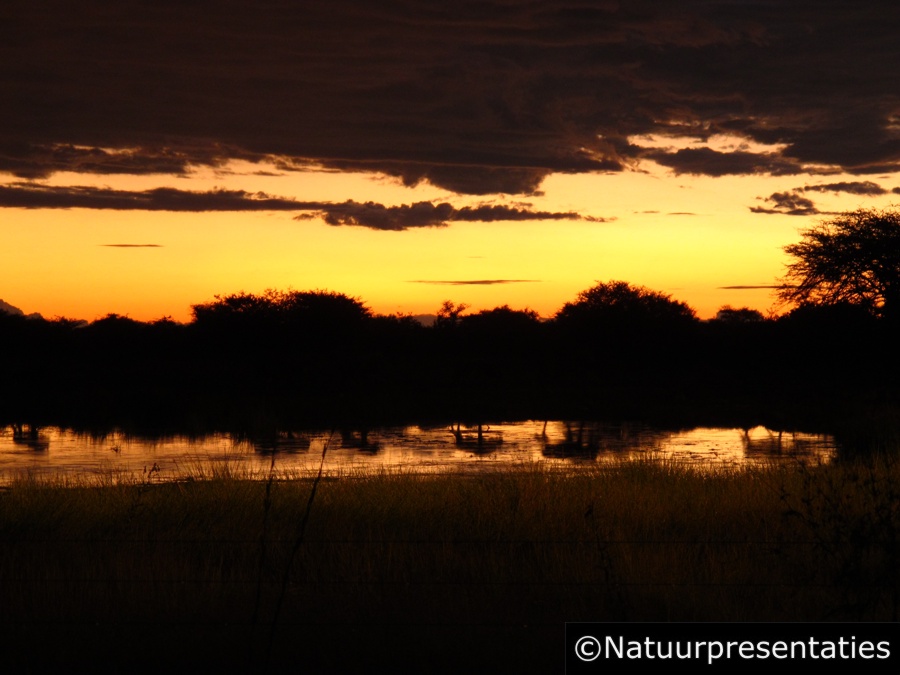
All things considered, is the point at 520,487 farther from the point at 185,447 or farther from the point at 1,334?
the point at 1,334

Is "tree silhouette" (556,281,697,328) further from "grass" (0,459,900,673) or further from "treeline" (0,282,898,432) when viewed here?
"grass" (0,459,900,673)

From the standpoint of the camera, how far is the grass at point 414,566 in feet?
22.1

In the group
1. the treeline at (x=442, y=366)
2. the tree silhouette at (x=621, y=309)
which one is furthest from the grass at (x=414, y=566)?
the tree silhouette at (x=621, y=309)

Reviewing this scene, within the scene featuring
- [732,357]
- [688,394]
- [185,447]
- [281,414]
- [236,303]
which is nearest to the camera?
[185,447]

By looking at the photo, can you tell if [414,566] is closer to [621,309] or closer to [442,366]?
[442,366]

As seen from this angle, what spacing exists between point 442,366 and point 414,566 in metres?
40.7

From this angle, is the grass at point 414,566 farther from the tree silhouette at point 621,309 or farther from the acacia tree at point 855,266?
the tree silhouette at point 621,309

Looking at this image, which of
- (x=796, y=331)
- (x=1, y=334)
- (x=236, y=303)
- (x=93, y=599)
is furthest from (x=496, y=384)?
(x=93, y=599)

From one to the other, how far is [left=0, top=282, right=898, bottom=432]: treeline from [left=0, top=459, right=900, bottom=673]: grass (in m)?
12.8

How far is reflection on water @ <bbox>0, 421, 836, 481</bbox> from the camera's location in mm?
19328

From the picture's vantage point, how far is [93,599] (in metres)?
7.96

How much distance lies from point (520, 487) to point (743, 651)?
753cm

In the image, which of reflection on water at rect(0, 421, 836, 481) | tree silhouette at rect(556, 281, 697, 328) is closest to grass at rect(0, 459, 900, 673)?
reflection on water at rect(0, 421, 836, 481)

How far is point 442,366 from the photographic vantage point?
4997 cm
